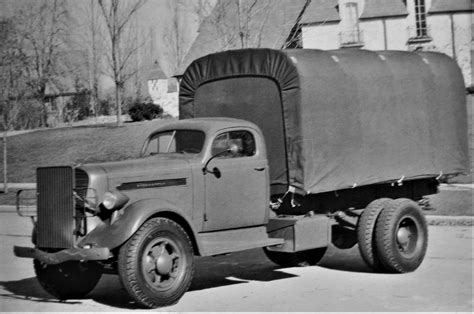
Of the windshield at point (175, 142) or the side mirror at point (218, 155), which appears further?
the windshield at point (175, 142)

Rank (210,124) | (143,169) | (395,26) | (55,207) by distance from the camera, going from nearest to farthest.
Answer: (55,207)
(143,169)
(210,124)
(395,26)

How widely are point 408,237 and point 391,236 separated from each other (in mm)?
626

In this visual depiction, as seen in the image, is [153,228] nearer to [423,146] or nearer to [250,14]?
[423,146]

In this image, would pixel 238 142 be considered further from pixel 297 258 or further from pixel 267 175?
pixel 297 258

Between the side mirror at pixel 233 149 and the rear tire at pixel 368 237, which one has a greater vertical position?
the side mirror at pixel 233 149

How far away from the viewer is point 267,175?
393 inches

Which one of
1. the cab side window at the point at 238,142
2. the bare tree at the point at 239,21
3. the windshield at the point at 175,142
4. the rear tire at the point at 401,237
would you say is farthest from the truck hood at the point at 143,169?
the bare tree at the point at 239,21

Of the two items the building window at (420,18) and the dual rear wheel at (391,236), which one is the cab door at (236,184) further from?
the building window at (420,18)

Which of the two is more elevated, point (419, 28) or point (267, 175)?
point (419, 28)

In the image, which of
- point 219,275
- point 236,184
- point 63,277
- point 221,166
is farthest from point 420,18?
point 63,277

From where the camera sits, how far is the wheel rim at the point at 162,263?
8.48 meters

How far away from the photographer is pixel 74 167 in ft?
28.9

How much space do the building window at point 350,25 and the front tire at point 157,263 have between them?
116 feet

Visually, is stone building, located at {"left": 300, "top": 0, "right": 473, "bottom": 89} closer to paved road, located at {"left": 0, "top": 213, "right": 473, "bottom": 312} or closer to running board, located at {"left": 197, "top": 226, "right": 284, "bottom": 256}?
paved road, located at {"left": 0, "top": 213, "right": 473, "bottom": 312}
